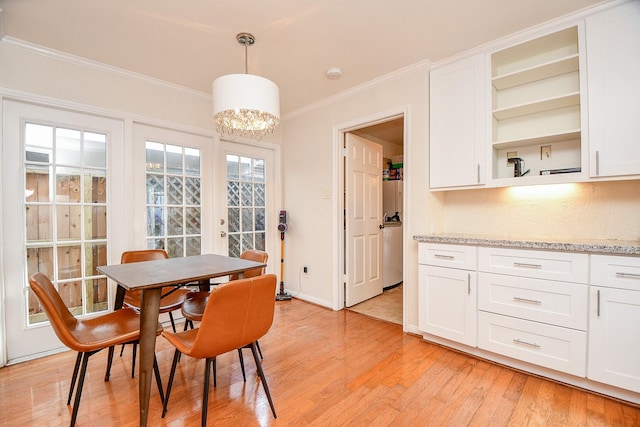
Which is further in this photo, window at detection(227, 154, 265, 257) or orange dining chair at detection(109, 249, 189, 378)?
window at detection(227, 154, 265, 257)

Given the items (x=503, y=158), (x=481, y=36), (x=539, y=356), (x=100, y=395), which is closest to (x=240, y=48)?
(x=481, y=36)

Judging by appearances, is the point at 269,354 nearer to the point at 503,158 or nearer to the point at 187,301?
the point at 187,301

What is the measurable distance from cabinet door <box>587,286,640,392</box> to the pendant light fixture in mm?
2416

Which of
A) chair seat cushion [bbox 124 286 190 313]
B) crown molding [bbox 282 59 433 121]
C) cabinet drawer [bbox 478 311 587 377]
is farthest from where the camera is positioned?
crown molding [bbox 282 59 433 121]

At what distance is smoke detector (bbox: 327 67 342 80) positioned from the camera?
9.05 ft

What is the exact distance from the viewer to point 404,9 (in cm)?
197

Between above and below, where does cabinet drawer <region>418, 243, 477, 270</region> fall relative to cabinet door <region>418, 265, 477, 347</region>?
above

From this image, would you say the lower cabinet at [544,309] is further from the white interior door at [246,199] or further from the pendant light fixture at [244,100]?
the white interior door at [246,199]

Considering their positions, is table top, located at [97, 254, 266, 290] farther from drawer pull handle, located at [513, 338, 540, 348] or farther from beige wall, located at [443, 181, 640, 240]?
beige wall, located at [443, 181, 640, 240]

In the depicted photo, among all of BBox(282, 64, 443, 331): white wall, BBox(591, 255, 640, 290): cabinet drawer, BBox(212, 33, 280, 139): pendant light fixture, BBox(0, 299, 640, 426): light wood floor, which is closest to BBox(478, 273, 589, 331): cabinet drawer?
BBox(591, 255, 640, 290): cabinet drawer

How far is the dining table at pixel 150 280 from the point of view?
1.53m

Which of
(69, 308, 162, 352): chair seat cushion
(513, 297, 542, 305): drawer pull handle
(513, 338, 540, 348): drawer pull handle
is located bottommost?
(513, 338, 540, 348): drawer pull handle

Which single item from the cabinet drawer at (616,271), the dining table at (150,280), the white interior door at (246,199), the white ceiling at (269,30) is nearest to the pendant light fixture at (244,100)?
the white ceiling at (269,30)

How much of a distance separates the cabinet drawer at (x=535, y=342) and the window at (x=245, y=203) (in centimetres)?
271
